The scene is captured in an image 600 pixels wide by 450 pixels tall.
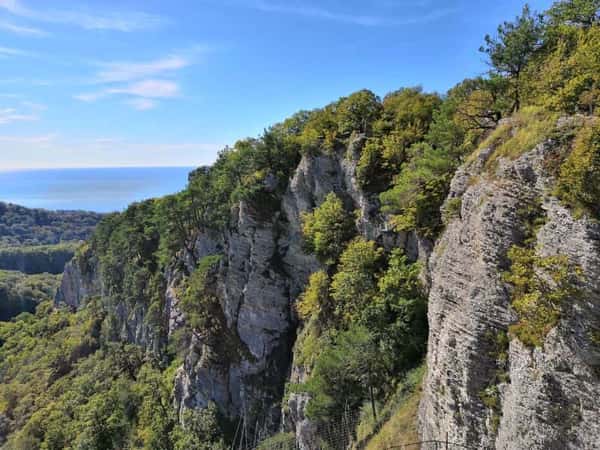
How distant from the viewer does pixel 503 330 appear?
12273 mm

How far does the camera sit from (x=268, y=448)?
27.0 meters

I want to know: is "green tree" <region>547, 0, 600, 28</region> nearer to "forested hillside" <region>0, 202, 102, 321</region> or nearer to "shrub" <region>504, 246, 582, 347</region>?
"shrub" <region>504, 246, 582, 347</region>

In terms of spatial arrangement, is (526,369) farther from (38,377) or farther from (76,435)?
(38,377)

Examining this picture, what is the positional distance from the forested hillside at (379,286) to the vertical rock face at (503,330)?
0.06 meters

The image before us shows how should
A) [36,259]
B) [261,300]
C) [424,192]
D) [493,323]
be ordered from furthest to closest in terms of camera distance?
1. [36,259]
2. [261,300]
3. [424,192]
4. [493,323]

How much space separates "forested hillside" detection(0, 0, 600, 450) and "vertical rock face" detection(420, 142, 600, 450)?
0.06m

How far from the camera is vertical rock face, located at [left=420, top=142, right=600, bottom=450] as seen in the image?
9.86 meters

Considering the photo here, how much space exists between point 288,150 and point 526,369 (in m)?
28.7

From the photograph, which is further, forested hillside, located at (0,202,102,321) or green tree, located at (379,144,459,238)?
forested hillside, located at (0,202,102,321)

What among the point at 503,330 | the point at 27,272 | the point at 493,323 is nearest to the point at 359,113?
the point at 493,323

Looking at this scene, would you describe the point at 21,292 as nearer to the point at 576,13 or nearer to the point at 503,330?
the point at 503,330

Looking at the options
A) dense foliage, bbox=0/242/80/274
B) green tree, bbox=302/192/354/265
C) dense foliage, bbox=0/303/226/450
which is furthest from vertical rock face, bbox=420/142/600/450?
dense foliage, bbox=0/242/80/274

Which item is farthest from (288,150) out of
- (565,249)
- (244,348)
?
(565,249)

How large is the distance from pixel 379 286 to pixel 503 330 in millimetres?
10738
